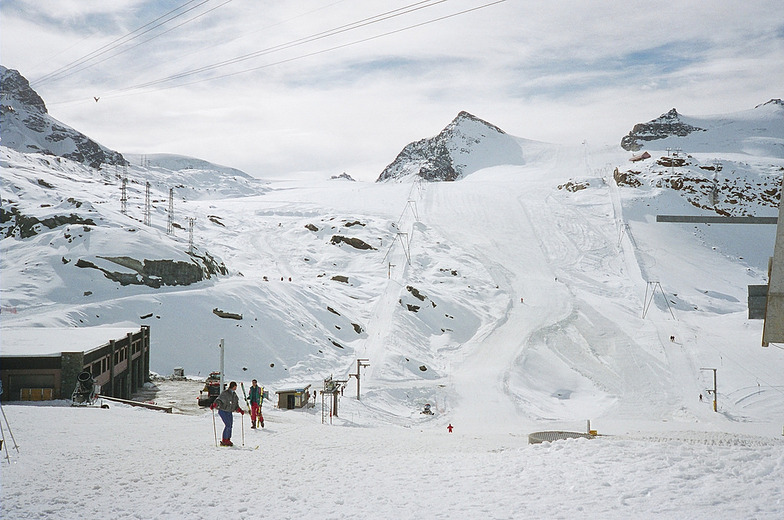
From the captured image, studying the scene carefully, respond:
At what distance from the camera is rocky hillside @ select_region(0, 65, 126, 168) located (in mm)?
174250

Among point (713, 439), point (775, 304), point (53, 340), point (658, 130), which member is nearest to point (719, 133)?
point (658, 130)

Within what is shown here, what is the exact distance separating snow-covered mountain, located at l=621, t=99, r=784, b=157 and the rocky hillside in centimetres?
16583

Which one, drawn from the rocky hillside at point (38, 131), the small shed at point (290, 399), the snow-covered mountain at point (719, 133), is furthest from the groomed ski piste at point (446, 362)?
the rocky hillside at point (38, 131)

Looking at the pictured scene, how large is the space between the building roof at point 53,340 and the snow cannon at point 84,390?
4.33 feet

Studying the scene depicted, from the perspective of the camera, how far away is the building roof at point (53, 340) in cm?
2128

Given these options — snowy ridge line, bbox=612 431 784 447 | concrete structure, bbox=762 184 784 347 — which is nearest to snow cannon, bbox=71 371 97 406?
snowy ridge line, bbox=612 431 784 447

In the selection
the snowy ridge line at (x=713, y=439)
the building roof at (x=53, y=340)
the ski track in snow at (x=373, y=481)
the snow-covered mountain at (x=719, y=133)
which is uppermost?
the snow-covered mountain at (x=719, y=133)

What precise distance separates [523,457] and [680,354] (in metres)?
37.0

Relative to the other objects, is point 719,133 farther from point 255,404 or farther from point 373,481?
point 373,481

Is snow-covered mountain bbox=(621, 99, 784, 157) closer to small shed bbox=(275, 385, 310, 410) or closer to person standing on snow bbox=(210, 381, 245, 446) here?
small shed bbox=(275, 385, 310, 410)

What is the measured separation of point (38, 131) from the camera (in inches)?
7170

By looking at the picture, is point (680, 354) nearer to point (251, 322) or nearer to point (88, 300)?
point (251, 322)

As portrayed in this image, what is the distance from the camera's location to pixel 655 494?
27.0 feet

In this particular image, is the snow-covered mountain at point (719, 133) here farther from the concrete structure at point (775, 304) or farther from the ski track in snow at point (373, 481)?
the ski track in snow at point (373, 481)
